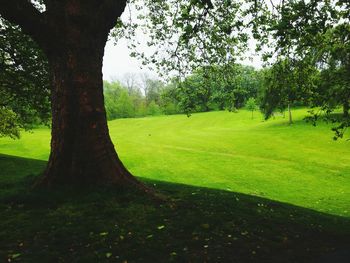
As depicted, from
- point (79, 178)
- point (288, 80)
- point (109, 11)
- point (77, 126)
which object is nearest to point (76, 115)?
point (77, 126)

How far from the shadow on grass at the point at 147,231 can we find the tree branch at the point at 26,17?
3.97 meters

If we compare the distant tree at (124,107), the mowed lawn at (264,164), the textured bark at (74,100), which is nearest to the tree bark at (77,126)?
the textured bark at (74,100)

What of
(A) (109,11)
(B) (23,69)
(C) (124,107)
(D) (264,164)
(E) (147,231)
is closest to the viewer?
(E) (147,231)

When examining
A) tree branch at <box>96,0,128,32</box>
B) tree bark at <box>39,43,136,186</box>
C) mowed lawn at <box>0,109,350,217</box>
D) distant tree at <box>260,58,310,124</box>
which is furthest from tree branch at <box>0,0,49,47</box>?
mowed lawn at <box>0,109,350,217</box>

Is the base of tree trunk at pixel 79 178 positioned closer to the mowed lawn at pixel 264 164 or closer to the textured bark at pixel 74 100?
the textured bark at pixel 74 100

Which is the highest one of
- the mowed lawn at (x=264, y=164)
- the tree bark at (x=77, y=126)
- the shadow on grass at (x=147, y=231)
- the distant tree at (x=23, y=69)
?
the distant tree at (x=23, y=69)

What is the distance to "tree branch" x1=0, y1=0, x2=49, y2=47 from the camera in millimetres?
7746

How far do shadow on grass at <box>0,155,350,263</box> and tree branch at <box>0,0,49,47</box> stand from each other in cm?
397

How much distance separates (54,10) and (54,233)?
545 centimetres

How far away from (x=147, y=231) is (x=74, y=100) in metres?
3.84

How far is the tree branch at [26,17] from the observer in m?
7.75

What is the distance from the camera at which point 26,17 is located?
7.94 m

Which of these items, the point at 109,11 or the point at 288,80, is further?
the point at 288,80

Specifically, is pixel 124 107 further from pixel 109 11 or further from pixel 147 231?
pixel 147 231
